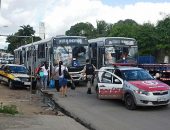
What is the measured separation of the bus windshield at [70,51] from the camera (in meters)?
27.0

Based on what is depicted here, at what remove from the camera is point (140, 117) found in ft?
46.4

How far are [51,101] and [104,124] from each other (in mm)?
7821

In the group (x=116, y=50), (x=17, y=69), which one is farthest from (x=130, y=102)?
(x=17, y=69)

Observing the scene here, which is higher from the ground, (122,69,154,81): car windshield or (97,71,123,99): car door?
(122,69,154,81): car windshield

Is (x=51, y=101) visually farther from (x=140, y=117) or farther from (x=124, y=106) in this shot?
(x=140, y=117)

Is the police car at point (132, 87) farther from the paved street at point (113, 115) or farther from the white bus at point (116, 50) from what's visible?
the white bus at point (116, 50)

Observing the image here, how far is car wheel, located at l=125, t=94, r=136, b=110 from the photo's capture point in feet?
52.0

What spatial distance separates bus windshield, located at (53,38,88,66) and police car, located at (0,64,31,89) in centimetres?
256

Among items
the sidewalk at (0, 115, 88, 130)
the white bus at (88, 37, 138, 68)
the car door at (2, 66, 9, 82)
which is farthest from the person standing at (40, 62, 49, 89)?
the sidewalk at (0, 115, 88, 130)

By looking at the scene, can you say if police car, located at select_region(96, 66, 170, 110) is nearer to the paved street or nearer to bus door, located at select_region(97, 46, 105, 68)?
the paved street

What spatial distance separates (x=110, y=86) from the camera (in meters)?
→ 17.2

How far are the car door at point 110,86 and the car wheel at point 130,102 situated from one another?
586 mm

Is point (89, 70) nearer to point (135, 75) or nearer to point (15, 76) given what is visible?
point (135, 75)

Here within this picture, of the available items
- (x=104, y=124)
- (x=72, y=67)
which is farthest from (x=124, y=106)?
(x=72, y=67)
